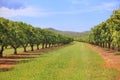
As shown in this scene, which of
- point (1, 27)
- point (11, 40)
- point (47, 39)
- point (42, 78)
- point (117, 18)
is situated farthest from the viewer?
point (47, 39)

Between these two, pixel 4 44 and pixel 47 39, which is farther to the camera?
pixel 47 39

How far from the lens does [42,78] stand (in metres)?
31.4

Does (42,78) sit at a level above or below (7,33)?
below

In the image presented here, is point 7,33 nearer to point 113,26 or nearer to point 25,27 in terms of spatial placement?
point 113,26

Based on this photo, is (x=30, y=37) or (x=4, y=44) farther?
(x=30, y=37)

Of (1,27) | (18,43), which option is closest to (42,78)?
(1,27)

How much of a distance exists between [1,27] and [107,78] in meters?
37.6

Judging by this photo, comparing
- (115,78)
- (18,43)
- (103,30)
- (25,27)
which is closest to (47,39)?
(103,30)

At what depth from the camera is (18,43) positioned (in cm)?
A: 8088

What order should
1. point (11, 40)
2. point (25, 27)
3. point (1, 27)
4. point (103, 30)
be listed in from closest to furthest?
point (1, 27), point (11, 40), point (25, 27), point (103, 30)

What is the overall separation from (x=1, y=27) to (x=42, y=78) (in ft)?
119

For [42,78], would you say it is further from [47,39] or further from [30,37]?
[47,39]

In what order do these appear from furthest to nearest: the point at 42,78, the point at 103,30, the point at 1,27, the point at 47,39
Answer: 1. the point at 47,39
2. the point at 103,30
3. the point at 1,27
4. the point at 42,78

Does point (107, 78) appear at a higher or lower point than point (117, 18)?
lower
